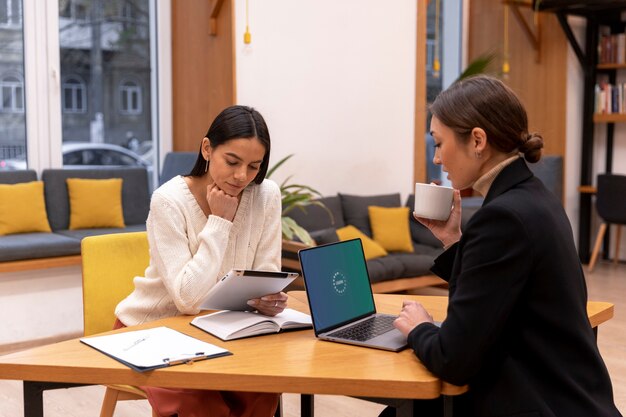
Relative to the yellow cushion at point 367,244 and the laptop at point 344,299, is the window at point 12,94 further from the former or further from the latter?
the laptop at point 344,299

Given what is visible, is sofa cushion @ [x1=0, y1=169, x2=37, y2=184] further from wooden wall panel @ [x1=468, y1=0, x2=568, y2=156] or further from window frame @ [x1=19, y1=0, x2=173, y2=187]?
wooden wall panel @ [x1=468, y1=0, x2=568, y2=156]

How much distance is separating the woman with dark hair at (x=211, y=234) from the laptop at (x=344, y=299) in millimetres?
182

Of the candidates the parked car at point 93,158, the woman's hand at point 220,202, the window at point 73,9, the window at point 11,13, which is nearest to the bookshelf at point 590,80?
the parked car at point 93,158

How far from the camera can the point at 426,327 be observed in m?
1.73

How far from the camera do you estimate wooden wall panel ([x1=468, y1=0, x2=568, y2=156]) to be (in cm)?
756

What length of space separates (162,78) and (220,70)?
657 millimetres

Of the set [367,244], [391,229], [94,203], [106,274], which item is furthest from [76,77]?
[106,274]

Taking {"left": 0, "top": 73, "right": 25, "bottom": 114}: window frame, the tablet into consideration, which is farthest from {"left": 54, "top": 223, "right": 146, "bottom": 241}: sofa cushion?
the tablet

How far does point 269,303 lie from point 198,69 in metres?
3.82

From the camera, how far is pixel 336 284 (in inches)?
77.1

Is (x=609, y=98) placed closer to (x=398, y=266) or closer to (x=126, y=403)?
(x=398, y=266)

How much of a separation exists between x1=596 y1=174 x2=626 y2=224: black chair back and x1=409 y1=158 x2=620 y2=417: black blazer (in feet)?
17.6

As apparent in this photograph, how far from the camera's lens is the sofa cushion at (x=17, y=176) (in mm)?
4910

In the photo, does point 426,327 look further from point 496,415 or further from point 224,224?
point 224,224
